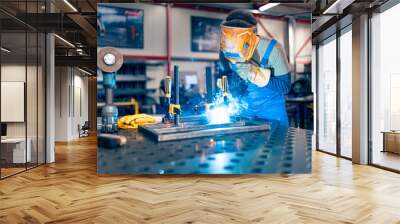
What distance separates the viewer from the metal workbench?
5395 mm

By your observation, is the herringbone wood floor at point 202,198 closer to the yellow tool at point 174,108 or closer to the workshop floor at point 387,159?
the workshop floor at point 387,159

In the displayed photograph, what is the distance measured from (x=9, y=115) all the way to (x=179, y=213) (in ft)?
13.4

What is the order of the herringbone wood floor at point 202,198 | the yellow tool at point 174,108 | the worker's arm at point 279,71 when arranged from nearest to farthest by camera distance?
the herringbone wood floor at point 202,198, the yellow tool at point 174,108, the worker's arm at point 279,71

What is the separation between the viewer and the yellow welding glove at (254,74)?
18.5 feet

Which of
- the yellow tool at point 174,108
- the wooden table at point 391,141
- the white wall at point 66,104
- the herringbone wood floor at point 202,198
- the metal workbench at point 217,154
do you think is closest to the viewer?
the herringbone wood floor at point 202,198

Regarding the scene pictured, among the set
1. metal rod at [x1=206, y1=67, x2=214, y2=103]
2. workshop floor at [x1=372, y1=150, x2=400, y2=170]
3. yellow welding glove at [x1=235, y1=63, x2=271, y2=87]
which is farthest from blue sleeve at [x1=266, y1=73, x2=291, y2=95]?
workshop floor at [x1=372, y1=150, x2=400, y2=170]

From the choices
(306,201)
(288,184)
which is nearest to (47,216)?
(306,201)

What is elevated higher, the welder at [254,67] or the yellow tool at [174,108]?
the welder at [254,67]

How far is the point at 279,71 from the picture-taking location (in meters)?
5.63

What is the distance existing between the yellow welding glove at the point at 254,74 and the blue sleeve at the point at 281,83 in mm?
109

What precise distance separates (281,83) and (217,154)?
1.49 meters

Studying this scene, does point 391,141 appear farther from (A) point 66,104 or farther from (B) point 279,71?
(A) point 66,104

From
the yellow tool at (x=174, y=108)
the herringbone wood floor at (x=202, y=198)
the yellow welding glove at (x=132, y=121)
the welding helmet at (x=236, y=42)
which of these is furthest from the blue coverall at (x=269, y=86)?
the yellow welding glove at (x=132, y=121)

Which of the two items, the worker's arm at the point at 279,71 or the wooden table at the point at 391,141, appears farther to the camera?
the wooden table at the point at 391,141
